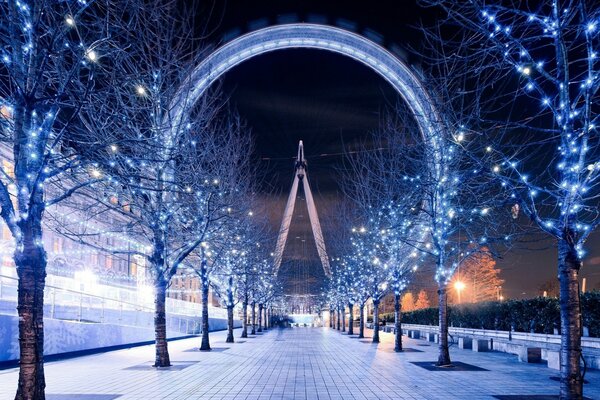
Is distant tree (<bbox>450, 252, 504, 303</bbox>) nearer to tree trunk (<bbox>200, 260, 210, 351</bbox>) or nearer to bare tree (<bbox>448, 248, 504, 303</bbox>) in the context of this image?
bare tree (<bbox>448, 248, 504, 303</bbox>)

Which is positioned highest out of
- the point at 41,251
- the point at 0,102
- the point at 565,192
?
the point at 0,102

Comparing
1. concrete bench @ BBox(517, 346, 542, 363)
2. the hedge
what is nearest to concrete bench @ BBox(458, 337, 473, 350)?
the hedge

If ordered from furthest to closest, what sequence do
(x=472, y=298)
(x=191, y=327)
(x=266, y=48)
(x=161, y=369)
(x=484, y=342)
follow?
(x=472, y=298) < (x=266, y=48) < (x=191, y=327) < (x=484, y=342) < (x=161, y=369)

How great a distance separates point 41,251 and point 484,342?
2357 centimetres

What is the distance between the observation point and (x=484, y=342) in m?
27.9

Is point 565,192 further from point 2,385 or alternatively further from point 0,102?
point 2,385

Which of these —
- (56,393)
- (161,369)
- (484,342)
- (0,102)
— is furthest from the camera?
(484,342)

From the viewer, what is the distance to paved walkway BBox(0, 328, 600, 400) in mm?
13305

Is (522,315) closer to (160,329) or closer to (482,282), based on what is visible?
(160,329)

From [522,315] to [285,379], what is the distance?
629 inches

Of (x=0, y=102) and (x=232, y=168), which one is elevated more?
(x=232, y=168)

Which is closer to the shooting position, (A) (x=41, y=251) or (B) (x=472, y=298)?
(A) (x=41, y=251)

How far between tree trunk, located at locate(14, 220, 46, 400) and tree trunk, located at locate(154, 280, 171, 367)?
32.6 feet

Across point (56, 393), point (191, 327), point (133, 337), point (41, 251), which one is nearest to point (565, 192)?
point (41, 251)
